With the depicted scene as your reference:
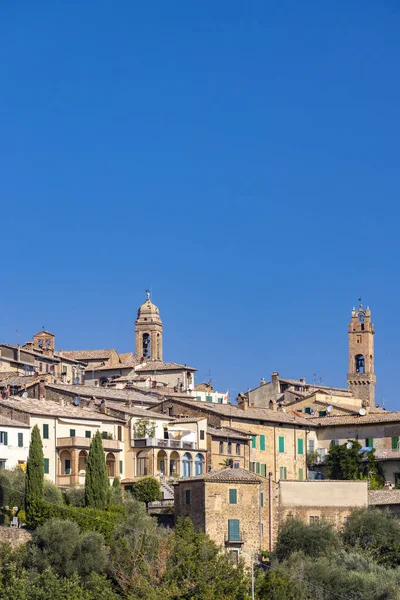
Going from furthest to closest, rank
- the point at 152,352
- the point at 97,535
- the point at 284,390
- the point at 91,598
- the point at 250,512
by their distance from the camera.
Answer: the point at 152,352, the point at 284,390, the point at 250,512, the point at 97,535, the point at 91,598

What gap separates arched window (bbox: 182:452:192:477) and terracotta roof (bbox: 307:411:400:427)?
33.1 feet

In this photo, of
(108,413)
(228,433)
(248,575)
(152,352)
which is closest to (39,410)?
(108,413)

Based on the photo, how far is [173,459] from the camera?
86750 mm

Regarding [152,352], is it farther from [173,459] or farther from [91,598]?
[91,598]

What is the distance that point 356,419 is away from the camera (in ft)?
308

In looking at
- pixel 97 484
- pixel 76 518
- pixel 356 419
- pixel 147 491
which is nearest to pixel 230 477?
pixel 97 484

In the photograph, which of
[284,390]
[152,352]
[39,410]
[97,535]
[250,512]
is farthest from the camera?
[152,352]

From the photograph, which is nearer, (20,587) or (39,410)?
(20,587)

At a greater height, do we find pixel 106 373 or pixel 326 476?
pixel 106 373

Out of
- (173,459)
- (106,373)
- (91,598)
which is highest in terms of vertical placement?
(106,373)

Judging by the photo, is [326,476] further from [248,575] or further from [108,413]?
[248,575]

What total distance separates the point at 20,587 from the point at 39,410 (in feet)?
65.7

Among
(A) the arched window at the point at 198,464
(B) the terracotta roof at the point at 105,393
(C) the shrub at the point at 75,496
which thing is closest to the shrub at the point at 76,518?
(C) the shrub at the point at 75,496

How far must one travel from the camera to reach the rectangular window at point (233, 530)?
2886 inches
